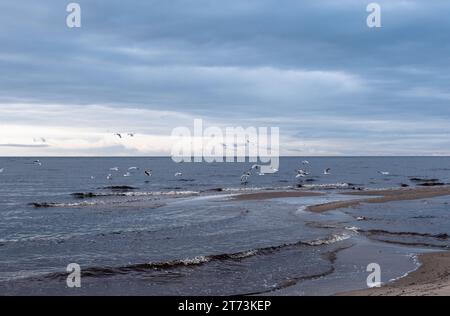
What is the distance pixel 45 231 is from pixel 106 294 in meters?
14.2

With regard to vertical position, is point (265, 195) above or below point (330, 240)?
below

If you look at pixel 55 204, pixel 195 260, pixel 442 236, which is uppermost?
pixel 195 260

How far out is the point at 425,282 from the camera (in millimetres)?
16406

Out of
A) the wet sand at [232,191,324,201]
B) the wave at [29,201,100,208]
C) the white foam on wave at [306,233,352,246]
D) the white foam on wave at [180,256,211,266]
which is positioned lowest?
the wet sand at [232,191,324,201]

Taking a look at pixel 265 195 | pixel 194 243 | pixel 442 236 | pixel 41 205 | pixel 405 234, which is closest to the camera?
pixel 194 243

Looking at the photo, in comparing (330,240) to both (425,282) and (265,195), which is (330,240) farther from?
(265,195)

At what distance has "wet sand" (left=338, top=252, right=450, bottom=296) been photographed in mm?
13948

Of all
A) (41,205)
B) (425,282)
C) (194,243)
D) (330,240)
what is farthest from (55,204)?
(425,282)

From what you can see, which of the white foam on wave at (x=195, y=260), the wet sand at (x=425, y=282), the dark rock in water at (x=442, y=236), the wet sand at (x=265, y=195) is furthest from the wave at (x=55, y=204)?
the wet sand at (x=425, y=282)

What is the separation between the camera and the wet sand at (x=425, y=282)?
13948 mm

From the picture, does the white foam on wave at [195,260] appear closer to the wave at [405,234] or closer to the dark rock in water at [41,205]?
the wave at [405,234]

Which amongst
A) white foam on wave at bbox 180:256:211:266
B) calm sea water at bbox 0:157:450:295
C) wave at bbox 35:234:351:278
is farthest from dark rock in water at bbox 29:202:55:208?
white foam on wave at bbox 180:256:211:266

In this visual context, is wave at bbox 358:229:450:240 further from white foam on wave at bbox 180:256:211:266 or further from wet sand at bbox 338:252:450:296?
white foam on wave at bbox 180:256:211:266
